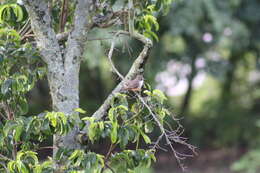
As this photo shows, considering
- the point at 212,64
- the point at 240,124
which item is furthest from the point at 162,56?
the point at 240,124

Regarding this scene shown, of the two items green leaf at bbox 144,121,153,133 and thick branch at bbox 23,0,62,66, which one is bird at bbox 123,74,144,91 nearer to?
green leaf at bbox 144,121,153,133

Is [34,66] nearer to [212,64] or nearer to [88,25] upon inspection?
[88,25]

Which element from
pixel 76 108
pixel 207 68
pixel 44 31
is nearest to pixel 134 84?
pixel 76 108

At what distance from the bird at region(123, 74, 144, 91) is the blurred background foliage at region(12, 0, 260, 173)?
8.07 feet

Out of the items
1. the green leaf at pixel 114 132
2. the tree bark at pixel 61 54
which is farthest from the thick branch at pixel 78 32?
the green leaf at pixel 114 132

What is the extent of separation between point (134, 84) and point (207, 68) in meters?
4.36

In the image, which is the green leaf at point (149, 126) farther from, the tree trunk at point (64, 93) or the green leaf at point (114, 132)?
the tree trunk at point (64, 93)

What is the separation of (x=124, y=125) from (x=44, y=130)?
329mm

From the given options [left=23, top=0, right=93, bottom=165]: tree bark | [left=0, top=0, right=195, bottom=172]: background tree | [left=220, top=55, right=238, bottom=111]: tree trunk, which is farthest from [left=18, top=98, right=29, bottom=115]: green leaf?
[left=220, top=55, right=238, bottom=111]: tree trunk

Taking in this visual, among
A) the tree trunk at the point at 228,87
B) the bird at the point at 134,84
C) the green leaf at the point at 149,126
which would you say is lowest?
the tree trunk at the point at 228,87

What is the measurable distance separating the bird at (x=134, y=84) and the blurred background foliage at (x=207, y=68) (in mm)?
2458

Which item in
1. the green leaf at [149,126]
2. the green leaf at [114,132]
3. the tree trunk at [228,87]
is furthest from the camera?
the tree trunk at [228,87]

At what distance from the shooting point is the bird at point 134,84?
184 cm

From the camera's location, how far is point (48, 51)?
196 centimetres
